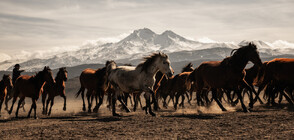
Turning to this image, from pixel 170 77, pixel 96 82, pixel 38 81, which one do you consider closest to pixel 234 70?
pixel 170 77

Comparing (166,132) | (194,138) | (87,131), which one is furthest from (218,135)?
(87,131)

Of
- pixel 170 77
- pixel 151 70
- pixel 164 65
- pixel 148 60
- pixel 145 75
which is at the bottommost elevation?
pixel 170 77

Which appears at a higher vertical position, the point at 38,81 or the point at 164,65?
the point at 164,65

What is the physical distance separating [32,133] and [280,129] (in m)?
6.58

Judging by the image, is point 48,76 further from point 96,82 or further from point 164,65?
point 164,65

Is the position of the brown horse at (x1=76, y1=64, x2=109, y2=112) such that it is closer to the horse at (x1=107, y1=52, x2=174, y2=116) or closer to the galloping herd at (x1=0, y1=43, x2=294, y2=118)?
the galloping herd at (x1=0, y1=43, x2=294, y2=118)

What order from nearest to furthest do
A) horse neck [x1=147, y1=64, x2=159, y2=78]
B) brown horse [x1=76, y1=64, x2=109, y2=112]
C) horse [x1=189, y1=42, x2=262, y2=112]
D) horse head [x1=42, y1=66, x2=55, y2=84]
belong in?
horse neck [x1=147, y1=64, x2=159, y2=78], horse [x1=189, y1=42, x2=262, y2=112], horse head [x1=42, y1=66, x2=55, y2=84], brown horse [x1=76, y1=64, x2=109, y2=112]

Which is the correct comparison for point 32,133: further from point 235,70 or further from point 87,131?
point 235,70

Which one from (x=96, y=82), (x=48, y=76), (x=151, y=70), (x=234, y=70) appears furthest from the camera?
(x=96, y=82)

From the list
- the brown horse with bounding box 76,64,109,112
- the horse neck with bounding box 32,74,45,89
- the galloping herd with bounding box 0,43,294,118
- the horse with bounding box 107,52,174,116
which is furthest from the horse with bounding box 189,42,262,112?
the horse neck with bounding box 32,74,45,89

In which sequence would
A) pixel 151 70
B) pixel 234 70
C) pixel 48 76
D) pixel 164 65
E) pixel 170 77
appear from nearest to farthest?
1. pixel 170 77
2. pixel 164 65
3. pixel 151 70
4. pixel 234 70
5. pixel 48 76

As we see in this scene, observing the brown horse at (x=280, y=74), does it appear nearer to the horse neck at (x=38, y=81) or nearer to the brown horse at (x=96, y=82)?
the brown horse at (x=96, y=82)

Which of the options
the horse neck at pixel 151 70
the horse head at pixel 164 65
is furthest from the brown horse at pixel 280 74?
the horse neck at pixel 151 70

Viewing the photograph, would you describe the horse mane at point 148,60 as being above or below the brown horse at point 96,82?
above
